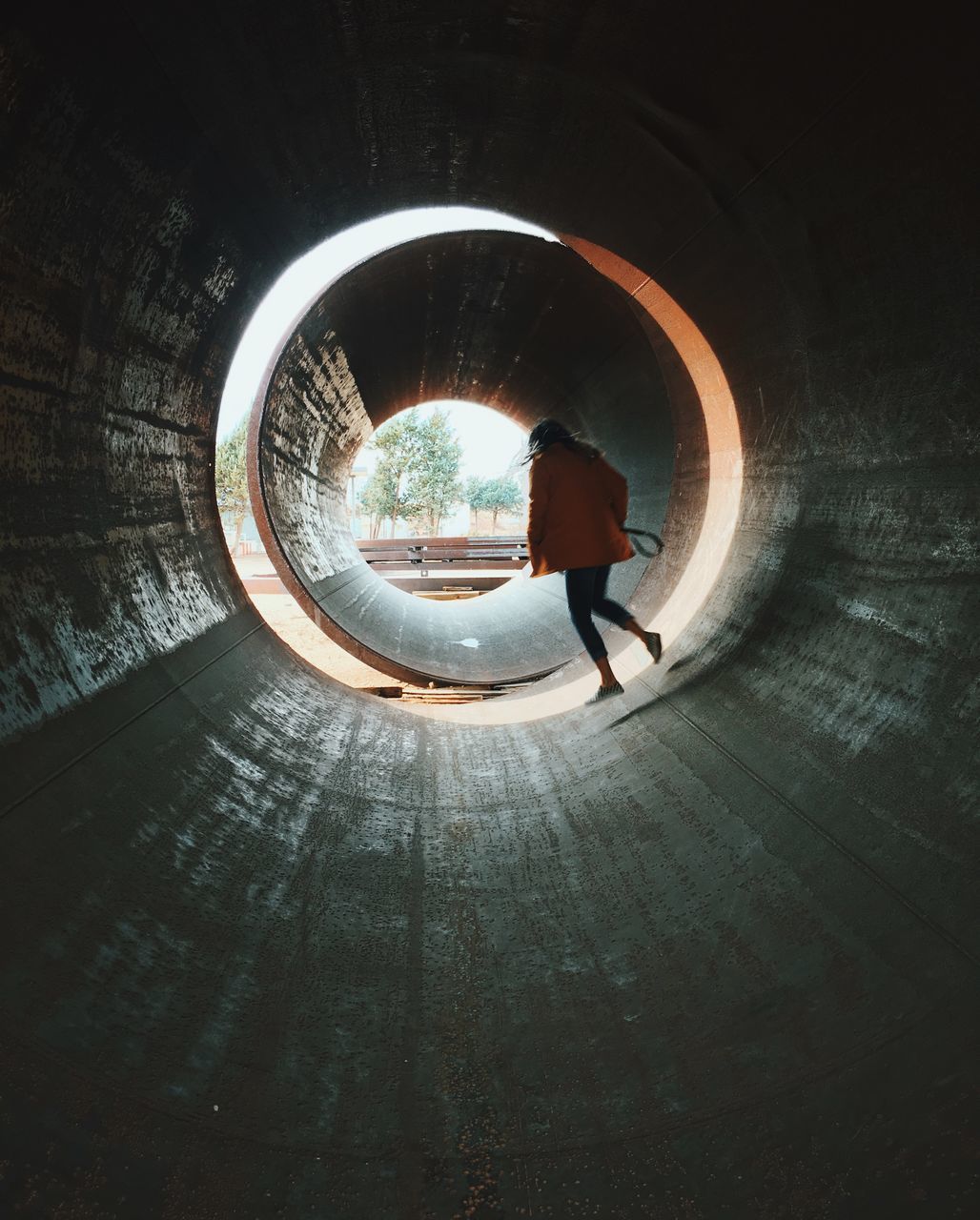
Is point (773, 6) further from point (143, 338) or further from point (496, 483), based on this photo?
point (496, 483)

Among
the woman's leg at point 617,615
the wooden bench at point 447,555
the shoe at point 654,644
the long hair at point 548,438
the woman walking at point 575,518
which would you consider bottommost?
the wooden bench at point 447,555

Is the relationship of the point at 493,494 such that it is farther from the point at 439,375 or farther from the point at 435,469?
the point at 439,375

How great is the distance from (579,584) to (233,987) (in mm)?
2802

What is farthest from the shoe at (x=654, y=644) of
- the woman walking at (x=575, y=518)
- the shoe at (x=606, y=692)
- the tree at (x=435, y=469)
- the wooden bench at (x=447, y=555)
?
the tree at (x=435, y=469)

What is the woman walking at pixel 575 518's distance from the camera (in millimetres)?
4020

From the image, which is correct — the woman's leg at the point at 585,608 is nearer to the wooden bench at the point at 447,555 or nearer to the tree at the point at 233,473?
the wooden bench at the point at 447,555

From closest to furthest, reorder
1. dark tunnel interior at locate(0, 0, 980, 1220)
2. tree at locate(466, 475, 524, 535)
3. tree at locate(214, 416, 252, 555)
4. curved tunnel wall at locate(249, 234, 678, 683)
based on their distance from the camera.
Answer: dark tunnel interior at locate(0, 0, 980, 1220), curved tunnel wall at locate(249, 234, 678, 683), tree at locate(214, 416, 252, 555), tree at locate(466, 475, 524, 535)

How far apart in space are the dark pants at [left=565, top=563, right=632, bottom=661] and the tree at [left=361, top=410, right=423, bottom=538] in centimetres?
3216

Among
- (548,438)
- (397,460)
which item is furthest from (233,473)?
(548,438)

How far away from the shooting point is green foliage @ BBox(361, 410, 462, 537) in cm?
3612

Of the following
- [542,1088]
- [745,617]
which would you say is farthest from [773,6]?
[542,1088]

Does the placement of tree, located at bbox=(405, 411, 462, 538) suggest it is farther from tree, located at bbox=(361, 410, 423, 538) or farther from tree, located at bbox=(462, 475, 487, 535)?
tree, located at bbox=(462, 475, 487, 535)

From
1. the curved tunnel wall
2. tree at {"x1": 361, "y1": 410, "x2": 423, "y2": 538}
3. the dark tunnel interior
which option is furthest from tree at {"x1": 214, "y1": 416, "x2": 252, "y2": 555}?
the dark tunnel interior

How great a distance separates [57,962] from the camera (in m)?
1.44
